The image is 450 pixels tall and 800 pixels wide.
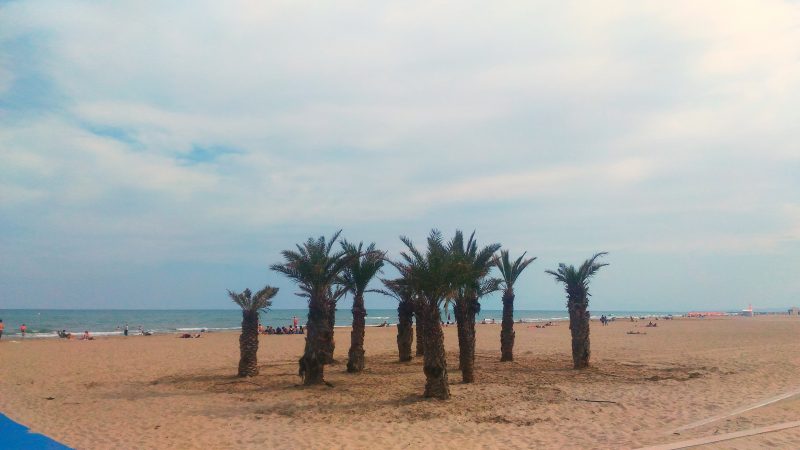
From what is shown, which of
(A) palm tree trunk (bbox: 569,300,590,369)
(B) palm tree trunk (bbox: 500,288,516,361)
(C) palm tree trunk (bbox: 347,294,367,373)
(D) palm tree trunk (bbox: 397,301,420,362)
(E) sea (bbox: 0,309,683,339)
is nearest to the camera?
(C) palm tree trunk (bbox: 347,294,367,373)

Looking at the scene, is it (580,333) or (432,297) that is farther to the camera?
(580,333)

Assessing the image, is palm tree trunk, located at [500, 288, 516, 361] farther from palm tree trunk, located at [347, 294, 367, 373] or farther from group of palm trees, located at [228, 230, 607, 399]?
palm tree trunk, located at [347, 294, 367, 373]

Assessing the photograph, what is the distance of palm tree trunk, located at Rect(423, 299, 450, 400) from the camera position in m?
14.3

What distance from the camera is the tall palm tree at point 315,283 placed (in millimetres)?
16797

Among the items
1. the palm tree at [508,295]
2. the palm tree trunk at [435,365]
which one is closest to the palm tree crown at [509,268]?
the palm tree at [508,295]

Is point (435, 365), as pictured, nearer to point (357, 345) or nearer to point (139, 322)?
point (357, 345)

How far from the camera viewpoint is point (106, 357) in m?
27.3

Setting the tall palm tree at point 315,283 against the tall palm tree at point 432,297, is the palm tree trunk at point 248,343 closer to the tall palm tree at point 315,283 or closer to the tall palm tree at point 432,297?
the tall palm tree at point 315,283

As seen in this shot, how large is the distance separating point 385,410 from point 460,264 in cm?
439

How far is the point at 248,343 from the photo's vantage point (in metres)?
19.0

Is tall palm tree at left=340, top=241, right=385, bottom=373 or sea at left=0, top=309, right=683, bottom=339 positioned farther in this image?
sea at left=0, top=309, right=683, bottom=339

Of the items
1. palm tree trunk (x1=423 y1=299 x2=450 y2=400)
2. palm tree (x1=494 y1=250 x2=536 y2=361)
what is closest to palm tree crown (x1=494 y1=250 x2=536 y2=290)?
palm tree (x1=494 y1=250 x2=536 y2=361)

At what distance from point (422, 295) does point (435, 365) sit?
2.03 meters

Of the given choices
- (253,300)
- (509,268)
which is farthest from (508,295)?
(253,300)
